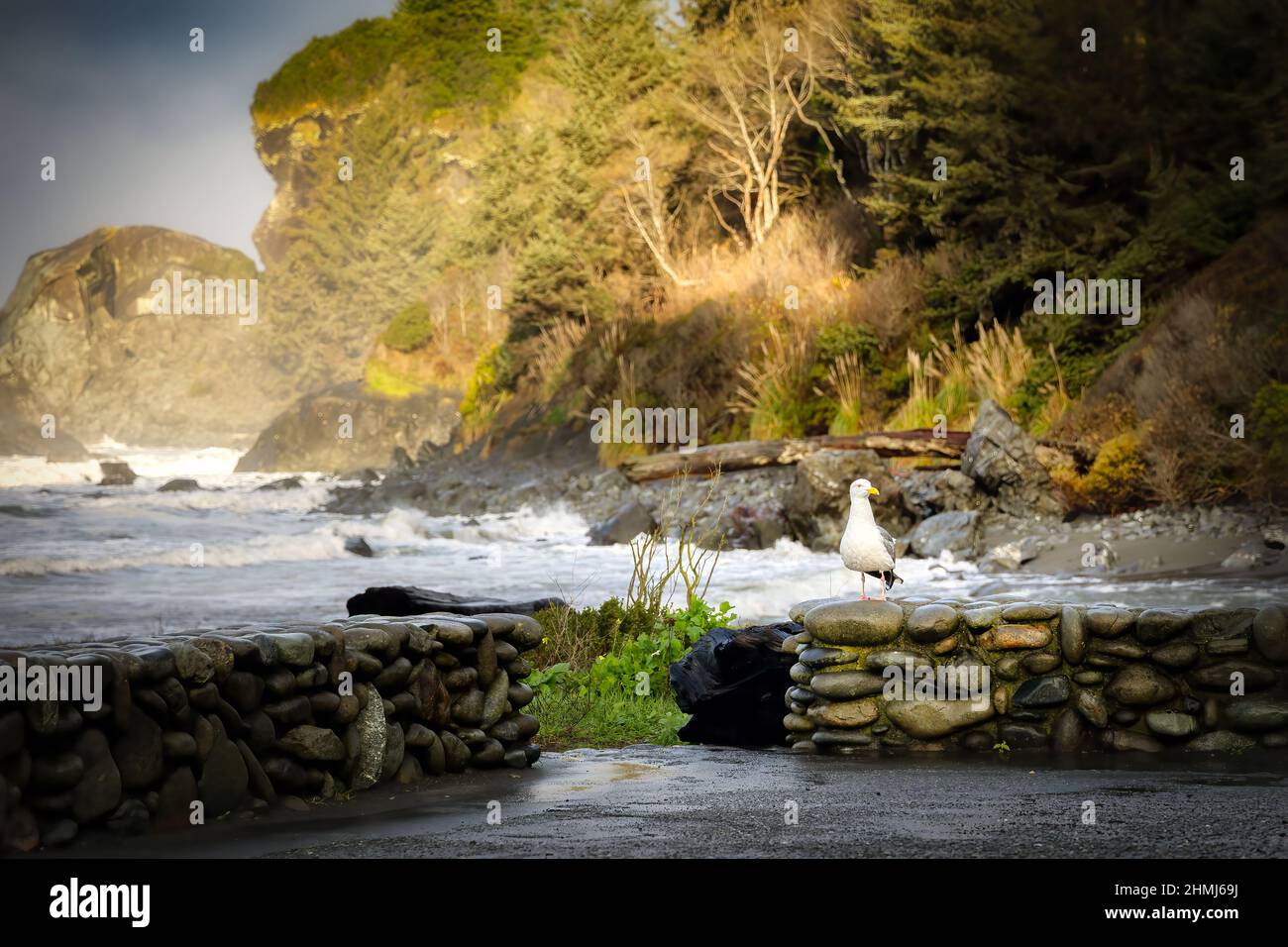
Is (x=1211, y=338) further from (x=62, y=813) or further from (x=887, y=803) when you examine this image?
(x=62, y=813)

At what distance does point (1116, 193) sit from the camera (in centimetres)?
2080

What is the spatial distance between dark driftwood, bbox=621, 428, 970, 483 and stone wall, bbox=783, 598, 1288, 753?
913 cm

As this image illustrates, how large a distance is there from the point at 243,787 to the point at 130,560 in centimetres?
1682

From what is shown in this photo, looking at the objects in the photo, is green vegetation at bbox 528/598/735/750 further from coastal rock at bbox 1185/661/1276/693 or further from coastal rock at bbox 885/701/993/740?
coastal rock at bbox 1185/661/1276/693

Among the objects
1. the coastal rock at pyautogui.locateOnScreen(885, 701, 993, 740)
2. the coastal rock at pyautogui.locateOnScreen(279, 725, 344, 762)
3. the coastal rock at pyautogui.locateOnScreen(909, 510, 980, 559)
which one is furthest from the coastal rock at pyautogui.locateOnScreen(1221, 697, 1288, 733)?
the coastal rock at pyautogui.locateOnScreen(909, 510, 980, 559)

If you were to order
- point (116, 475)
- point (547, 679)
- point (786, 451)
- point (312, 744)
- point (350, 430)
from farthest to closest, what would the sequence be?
point (350, 430), point (116, 475), point (786, 451), point (547, 679), point (312, 744)

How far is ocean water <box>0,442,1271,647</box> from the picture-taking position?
13891mm

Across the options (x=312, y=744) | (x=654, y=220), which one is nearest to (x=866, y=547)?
(x=312, y=744)

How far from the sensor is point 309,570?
66.6ft

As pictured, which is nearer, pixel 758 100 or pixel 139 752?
pixel 139 752

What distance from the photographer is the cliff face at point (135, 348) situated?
7006 cm

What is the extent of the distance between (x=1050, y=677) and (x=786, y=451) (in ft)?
42.4

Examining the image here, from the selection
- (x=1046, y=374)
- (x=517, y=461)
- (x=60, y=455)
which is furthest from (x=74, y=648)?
(x=60, y=455)

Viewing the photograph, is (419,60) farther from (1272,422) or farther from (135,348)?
(1272,422)
